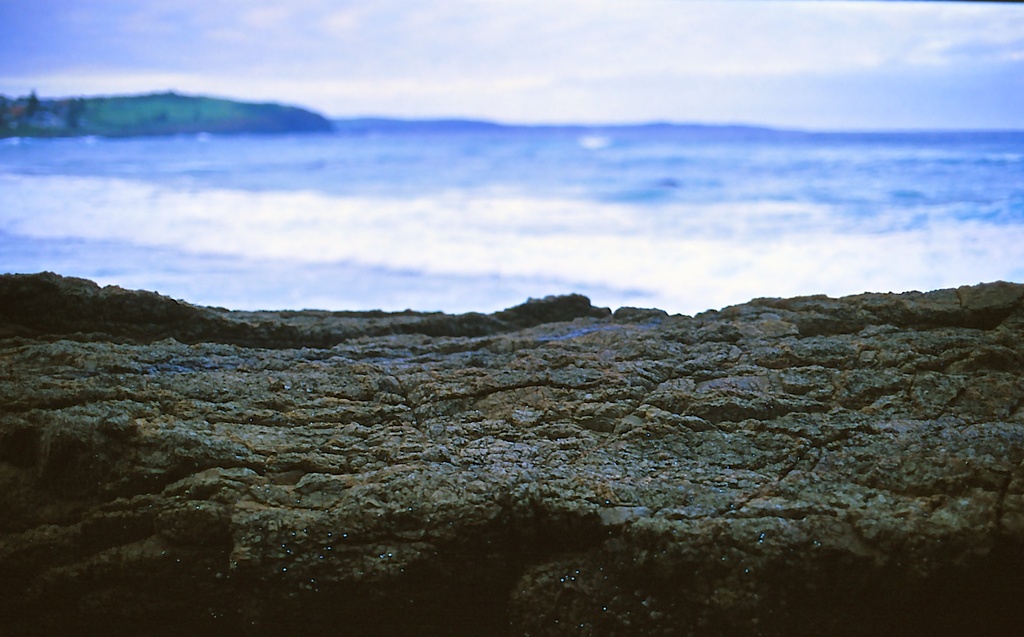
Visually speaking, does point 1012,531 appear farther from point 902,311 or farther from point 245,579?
point 245,579

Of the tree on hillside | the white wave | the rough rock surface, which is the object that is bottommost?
the rough rock surface

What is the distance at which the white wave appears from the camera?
5.59 m

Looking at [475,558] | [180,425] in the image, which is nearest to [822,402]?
[475,558]

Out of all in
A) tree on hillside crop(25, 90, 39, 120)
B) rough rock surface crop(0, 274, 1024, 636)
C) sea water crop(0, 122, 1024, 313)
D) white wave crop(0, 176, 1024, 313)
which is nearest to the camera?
rough rock surface crop(0, 274, 1024, 636)

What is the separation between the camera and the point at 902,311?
324cm

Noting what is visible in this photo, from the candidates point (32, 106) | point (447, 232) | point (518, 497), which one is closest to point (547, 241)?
point (447, 232)

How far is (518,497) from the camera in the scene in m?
2.22

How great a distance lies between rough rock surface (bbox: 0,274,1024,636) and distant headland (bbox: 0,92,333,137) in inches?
76.8

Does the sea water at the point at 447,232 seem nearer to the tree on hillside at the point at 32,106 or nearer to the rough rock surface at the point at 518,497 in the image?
the tree on hillside at the point at 32,106

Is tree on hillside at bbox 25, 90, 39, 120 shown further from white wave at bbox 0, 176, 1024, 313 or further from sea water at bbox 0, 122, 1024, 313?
white wave at bbox 0, 176, 1024, 313

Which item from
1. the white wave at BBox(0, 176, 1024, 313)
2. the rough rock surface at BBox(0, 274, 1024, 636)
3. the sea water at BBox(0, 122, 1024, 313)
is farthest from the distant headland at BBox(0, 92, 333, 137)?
the rough rock surface at BBox(0, 274, 1024, 636)

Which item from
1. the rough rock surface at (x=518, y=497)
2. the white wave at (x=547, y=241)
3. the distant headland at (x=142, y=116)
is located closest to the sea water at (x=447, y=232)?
the white wave at (x=547, y=241)

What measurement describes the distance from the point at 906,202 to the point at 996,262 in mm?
4686

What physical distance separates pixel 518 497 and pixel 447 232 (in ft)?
20.0
